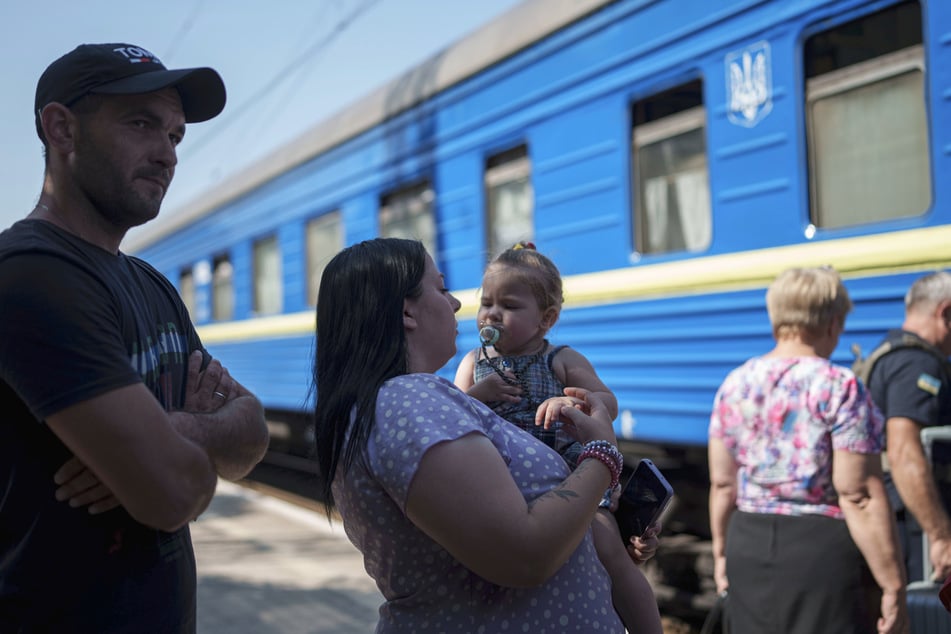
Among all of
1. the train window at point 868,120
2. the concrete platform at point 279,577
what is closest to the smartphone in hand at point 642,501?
the train window at point 868,120

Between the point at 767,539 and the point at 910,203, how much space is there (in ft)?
5.06

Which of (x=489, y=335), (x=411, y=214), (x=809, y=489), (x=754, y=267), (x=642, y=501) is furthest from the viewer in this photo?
(x=411, y=214)

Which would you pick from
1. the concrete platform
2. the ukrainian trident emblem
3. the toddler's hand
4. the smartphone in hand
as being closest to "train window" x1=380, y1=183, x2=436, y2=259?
the concrete platform

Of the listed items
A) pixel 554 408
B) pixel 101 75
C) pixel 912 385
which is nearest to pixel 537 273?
pixel 554 408

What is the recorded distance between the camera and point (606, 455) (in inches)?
68.3

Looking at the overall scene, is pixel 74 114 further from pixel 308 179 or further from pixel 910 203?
pixel 308 179

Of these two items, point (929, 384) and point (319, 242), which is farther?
point (319, 242)

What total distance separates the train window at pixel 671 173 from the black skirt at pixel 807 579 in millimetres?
1924

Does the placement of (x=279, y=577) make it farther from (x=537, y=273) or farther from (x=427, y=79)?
(x=537, y=273)

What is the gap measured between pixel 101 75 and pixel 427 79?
492cm

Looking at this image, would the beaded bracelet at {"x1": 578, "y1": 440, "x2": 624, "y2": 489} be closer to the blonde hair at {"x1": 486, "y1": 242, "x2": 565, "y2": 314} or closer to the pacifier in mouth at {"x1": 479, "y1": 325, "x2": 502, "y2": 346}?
the pacifier in mouth at {"x1": 479, "y1": 325, "x2": 502, "y2": 346}

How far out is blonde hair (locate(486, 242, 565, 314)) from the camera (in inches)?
94.3

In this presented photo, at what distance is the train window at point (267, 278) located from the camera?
9.45 m

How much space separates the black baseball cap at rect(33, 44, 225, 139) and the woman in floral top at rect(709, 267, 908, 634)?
73.2 inches
